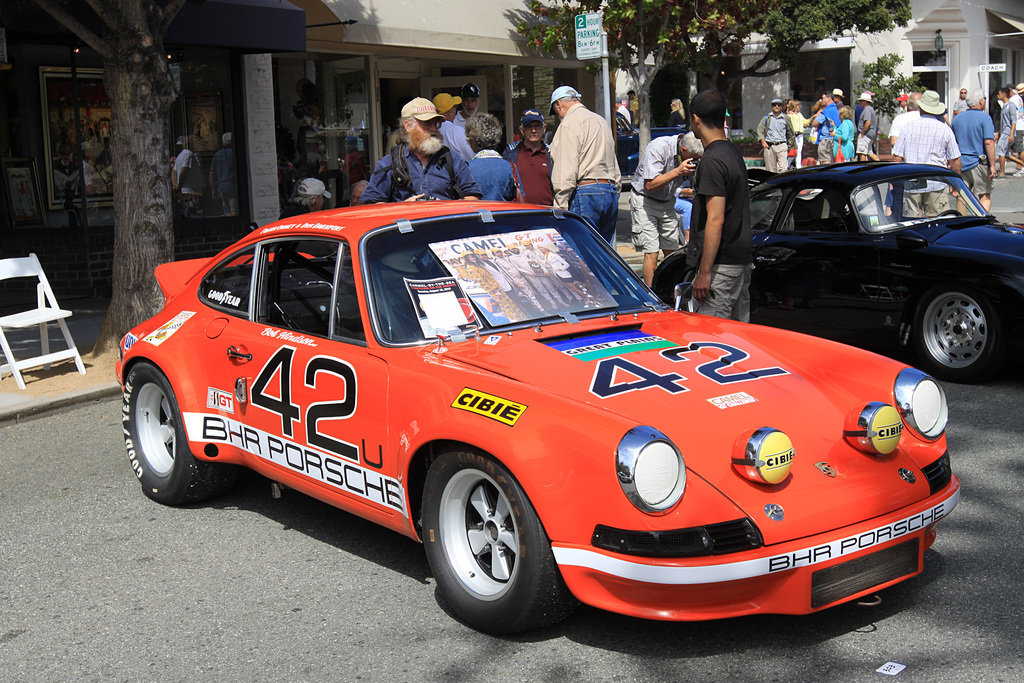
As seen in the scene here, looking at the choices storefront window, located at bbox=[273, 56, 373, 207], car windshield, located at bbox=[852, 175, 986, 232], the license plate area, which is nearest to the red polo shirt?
car windshield, located at bbox=[852, 175, 986, 232]

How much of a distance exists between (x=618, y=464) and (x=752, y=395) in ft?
2.50

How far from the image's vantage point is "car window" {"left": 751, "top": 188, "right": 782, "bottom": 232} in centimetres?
803

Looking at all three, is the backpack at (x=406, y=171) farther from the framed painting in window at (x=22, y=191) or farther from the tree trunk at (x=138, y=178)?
the framed painting in window at (x=22, y=191)

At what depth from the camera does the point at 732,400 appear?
3.62 meters

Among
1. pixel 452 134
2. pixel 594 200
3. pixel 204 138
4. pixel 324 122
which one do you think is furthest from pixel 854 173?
pixel 324 122

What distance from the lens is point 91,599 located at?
13.7 ft

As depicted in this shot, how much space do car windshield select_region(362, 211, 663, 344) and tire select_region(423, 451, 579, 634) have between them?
2.37ft

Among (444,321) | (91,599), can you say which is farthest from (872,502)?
(91,599)

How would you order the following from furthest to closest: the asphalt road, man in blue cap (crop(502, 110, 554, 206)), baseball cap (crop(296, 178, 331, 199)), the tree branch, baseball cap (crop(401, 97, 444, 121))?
man in blue cap (crop(502, 110, 554, 206)) → the tree branch → baseball cap (crop(296, 178, 331, 199)) → baseball cap (crop(401, 97, 444, 121)) → the asphalt road

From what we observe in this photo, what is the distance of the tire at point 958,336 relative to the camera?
269 inches

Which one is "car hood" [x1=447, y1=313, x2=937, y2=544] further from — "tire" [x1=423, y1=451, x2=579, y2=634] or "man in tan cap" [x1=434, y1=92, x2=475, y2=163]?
"man in tan cap" [x1=434, y1=92, x2=475, y2=163]

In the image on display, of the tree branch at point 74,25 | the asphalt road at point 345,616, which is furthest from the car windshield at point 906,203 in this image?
the tree branch at point 74,25

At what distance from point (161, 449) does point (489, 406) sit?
250 centimetres

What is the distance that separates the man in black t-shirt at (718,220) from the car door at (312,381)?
2.30 metres
